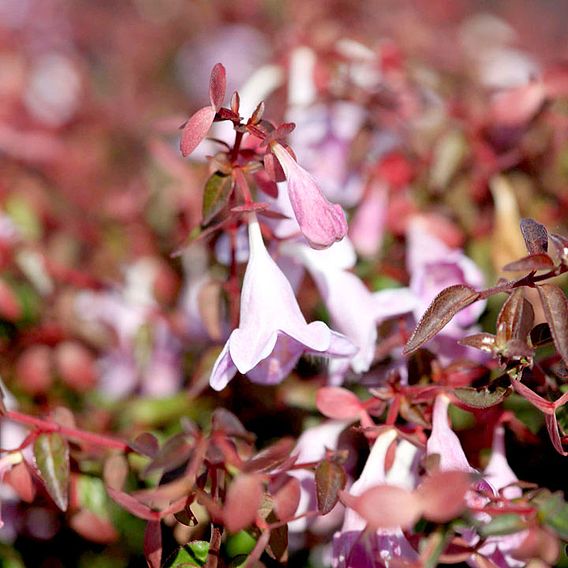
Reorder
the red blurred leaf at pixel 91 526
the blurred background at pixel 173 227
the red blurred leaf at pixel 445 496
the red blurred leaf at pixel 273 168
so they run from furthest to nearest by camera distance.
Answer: the blurred background at pixel 173 227 < the red blurred leaf at pixel 91 526 < the red blurred leaf at pixel 273 168 < the red blurred leaf at pixel 445 496

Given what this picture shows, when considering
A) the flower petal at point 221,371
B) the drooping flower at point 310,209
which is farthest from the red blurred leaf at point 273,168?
the flower petal at point 221,371

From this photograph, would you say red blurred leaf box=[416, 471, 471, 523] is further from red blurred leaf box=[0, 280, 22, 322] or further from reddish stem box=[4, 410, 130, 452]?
red blurred leaf box=[0, 280, 22, 322]

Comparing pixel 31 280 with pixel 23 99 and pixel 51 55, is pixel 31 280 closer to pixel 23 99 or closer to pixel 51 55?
pixel 23 99

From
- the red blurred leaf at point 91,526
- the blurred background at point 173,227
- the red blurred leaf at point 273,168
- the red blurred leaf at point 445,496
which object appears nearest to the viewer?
the red blurred leaf at point 445,496

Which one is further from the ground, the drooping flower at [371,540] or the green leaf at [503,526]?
the green leaf at [503,526]

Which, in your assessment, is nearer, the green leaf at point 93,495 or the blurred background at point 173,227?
the green leaf at point 93,495

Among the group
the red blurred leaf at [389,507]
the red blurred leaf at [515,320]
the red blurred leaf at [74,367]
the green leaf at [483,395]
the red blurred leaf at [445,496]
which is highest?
the red blurred leaf at [515,320]

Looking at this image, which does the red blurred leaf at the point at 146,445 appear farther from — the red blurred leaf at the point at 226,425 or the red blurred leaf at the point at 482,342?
the red blurred leaf at the point at 482,342
